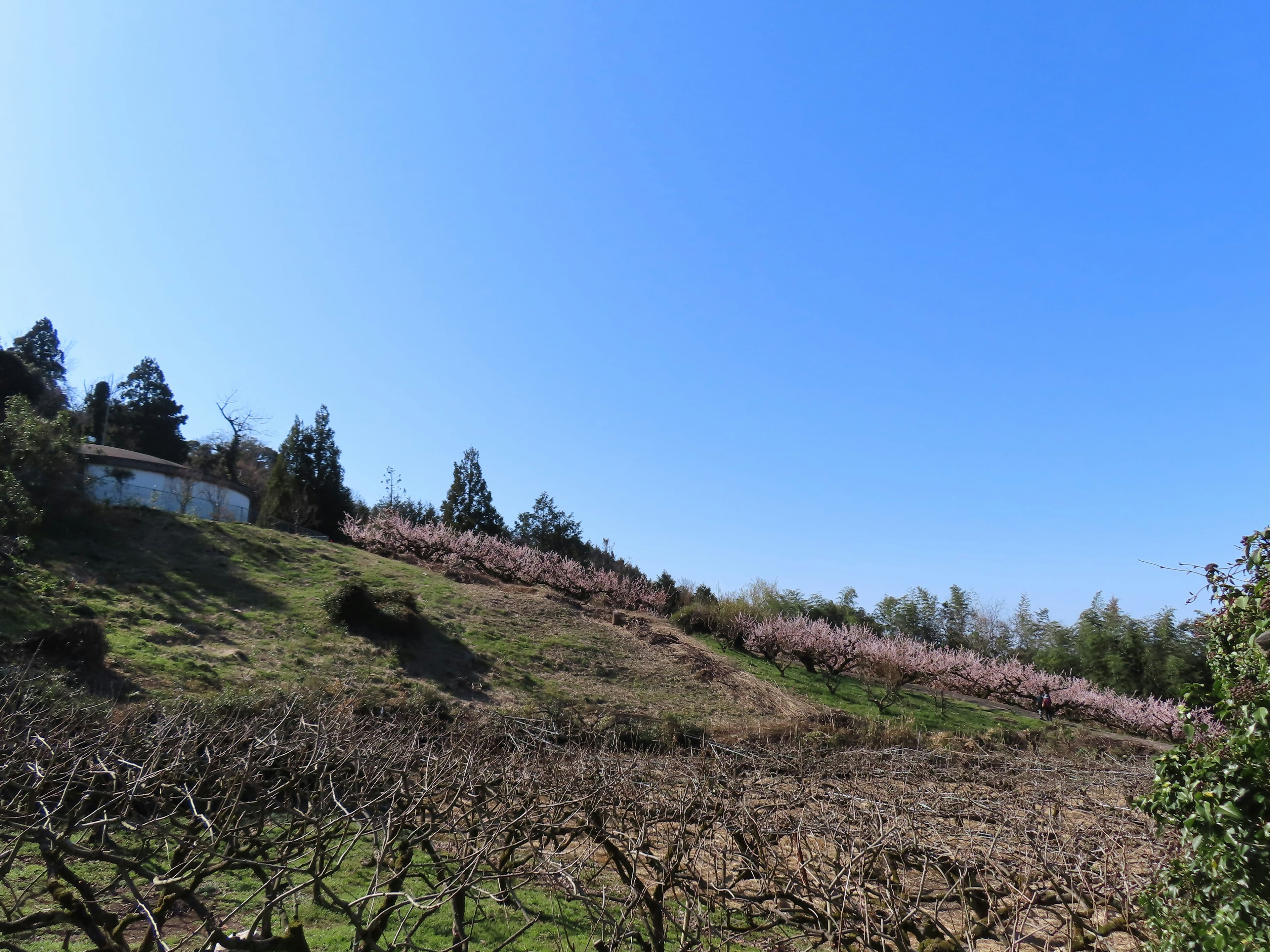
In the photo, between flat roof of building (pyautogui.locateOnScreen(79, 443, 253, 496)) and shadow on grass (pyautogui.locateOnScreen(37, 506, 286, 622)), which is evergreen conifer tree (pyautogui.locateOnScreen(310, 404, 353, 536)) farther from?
shadow on grass (pyautogui.locateOnScreen(37, 506, 286, 622))

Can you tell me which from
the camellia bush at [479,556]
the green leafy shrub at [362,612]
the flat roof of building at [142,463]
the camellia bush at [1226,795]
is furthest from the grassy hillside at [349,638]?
the camellia bush at [1226,795]

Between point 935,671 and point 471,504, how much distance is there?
28.6 meters

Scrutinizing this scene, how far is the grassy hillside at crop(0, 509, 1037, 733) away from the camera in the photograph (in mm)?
14547

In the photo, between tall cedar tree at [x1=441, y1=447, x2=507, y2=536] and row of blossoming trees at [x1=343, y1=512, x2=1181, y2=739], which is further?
tall cedar tree at [x1=441, y1=447, x2=507, y2=536]

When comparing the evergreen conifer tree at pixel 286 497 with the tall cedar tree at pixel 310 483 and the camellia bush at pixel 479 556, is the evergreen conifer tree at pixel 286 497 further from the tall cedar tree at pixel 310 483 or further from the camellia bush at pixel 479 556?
the camellia bush at pixel 479 556

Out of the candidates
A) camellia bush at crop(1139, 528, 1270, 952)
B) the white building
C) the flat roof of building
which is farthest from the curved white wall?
camellia bush at crop(1139, 528, 1270, 952)

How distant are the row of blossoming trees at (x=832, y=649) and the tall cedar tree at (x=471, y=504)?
7479mm

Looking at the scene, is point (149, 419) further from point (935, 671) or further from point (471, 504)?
point (935, 671)

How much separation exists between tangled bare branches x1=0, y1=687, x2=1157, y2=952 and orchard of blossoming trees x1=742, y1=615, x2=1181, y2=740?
1882 cm

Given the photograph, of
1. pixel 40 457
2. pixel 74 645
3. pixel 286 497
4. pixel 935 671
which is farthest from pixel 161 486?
pixel 935 671

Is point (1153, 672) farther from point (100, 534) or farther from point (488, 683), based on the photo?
point (100, 534)

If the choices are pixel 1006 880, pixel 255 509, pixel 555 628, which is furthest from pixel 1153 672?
pixel 255 509

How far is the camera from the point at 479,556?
1215 inches

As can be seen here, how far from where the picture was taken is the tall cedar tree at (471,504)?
42469 millimetres
